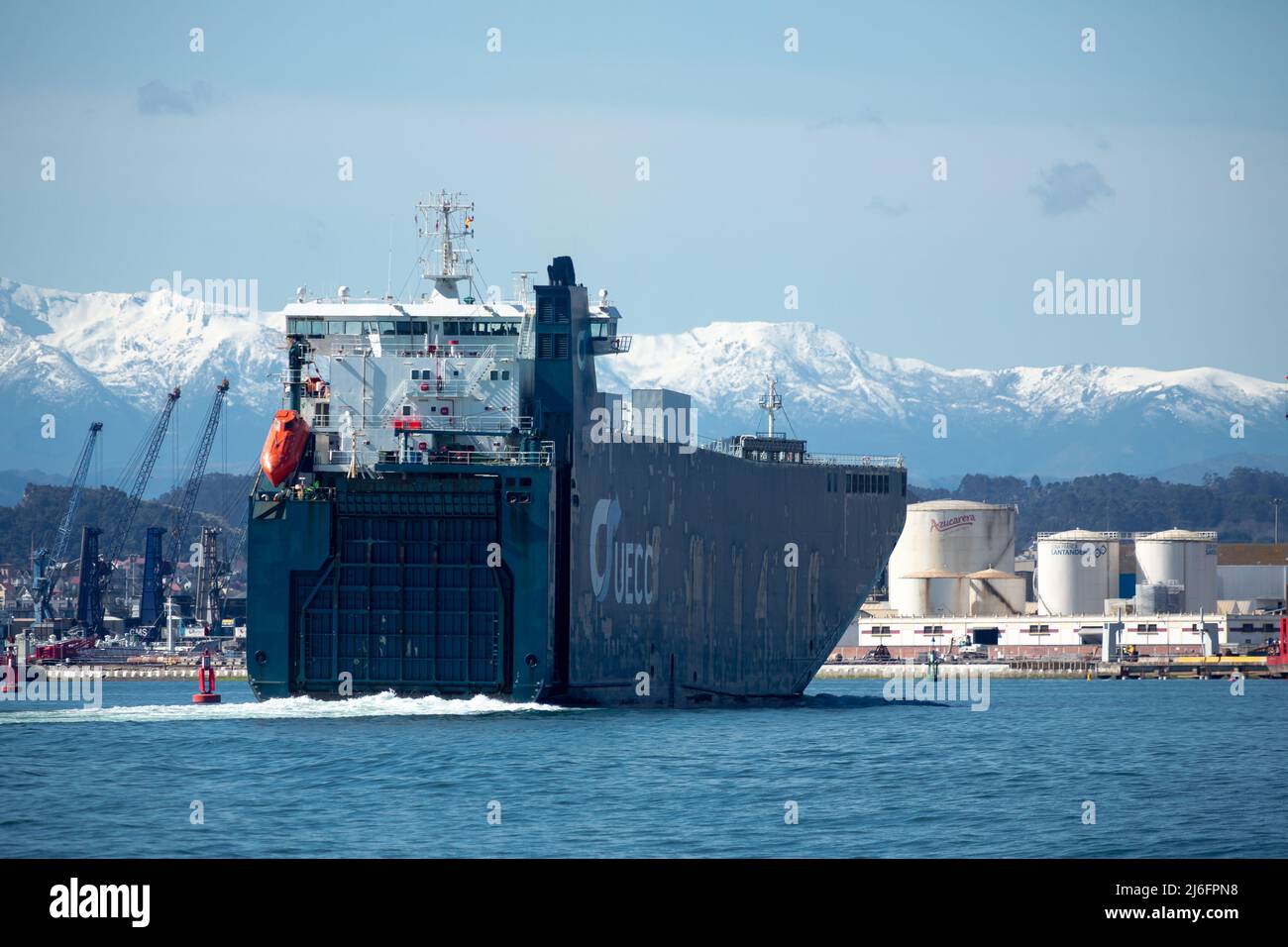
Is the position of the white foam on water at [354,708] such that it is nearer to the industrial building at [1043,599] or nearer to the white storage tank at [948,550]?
the industrial building at [1043,599]

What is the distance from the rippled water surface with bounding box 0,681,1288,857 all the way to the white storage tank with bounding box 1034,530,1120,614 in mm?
98631

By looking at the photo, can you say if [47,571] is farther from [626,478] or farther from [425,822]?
[425,822]

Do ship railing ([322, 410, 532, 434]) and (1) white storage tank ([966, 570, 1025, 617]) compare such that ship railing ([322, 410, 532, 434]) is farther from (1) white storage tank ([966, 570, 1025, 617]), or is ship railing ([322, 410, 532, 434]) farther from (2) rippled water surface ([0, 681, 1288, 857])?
(1) white storage tank ([966, 570, 1025, 617])

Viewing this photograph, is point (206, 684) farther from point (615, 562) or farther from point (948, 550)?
point (948, 550)

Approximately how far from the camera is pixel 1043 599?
541 ft

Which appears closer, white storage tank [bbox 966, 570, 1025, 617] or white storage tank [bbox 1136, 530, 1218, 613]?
white storage tank [bbox 966, 570, 1025, 617]

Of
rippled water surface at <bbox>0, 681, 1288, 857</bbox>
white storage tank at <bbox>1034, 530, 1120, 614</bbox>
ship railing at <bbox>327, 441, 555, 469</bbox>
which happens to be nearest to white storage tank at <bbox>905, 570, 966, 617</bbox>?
white storage tank at <bbox>1034, 530, 1120, 614</bbox>

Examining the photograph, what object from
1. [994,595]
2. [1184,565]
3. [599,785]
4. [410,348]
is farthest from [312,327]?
[1184,565]

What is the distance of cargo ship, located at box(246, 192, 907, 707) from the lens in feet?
184

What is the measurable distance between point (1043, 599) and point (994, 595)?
6727 mm

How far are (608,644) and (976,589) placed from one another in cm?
10139

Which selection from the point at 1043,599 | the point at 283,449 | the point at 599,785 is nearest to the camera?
the point at 599,785
